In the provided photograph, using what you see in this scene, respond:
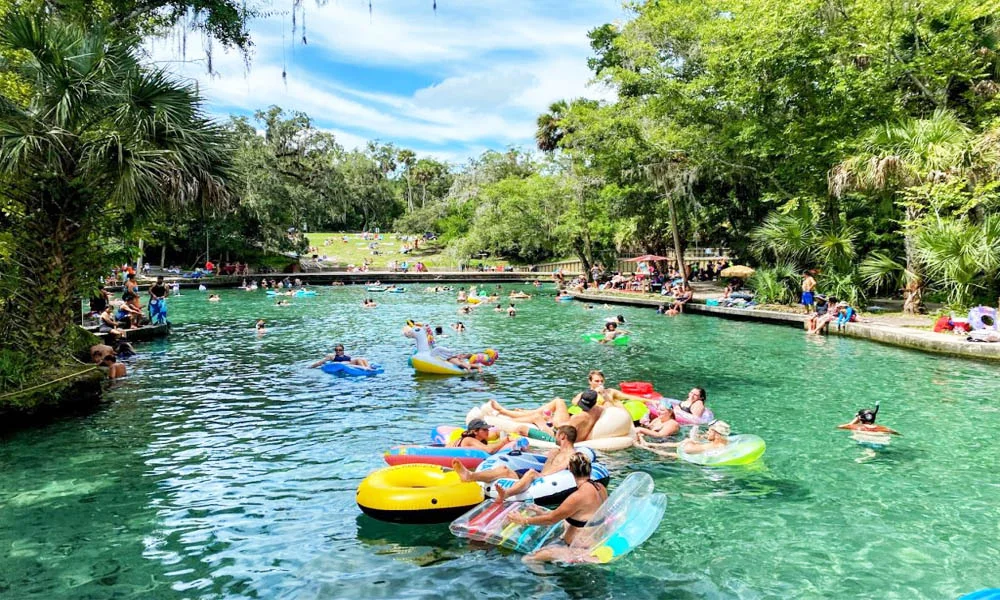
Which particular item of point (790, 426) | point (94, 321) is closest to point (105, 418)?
point (94, 321)

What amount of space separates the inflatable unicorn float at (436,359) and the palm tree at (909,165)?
14869 mm

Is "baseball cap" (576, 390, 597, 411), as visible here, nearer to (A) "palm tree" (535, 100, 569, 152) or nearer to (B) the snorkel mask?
(B) the snorkel mask

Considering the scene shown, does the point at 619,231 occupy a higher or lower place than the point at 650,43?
lower

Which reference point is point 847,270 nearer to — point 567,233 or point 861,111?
point 861,111

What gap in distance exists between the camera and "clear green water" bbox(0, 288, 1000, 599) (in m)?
5.88

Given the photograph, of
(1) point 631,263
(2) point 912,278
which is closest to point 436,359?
(2) point 912,278

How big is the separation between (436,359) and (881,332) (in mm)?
13592

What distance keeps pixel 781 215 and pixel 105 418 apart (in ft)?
85.8

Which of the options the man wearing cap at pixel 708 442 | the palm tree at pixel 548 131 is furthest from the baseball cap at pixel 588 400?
the palm tree at pixel 548 131

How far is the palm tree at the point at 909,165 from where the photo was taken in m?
20.8

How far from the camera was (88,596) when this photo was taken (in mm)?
5570

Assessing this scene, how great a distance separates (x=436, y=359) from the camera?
52.1ft

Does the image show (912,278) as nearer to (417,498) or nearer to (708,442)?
(708,442)

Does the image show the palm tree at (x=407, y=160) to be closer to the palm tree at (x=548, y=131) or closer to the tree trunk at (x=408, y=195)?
the tree trunk at (x=408, y=195)
